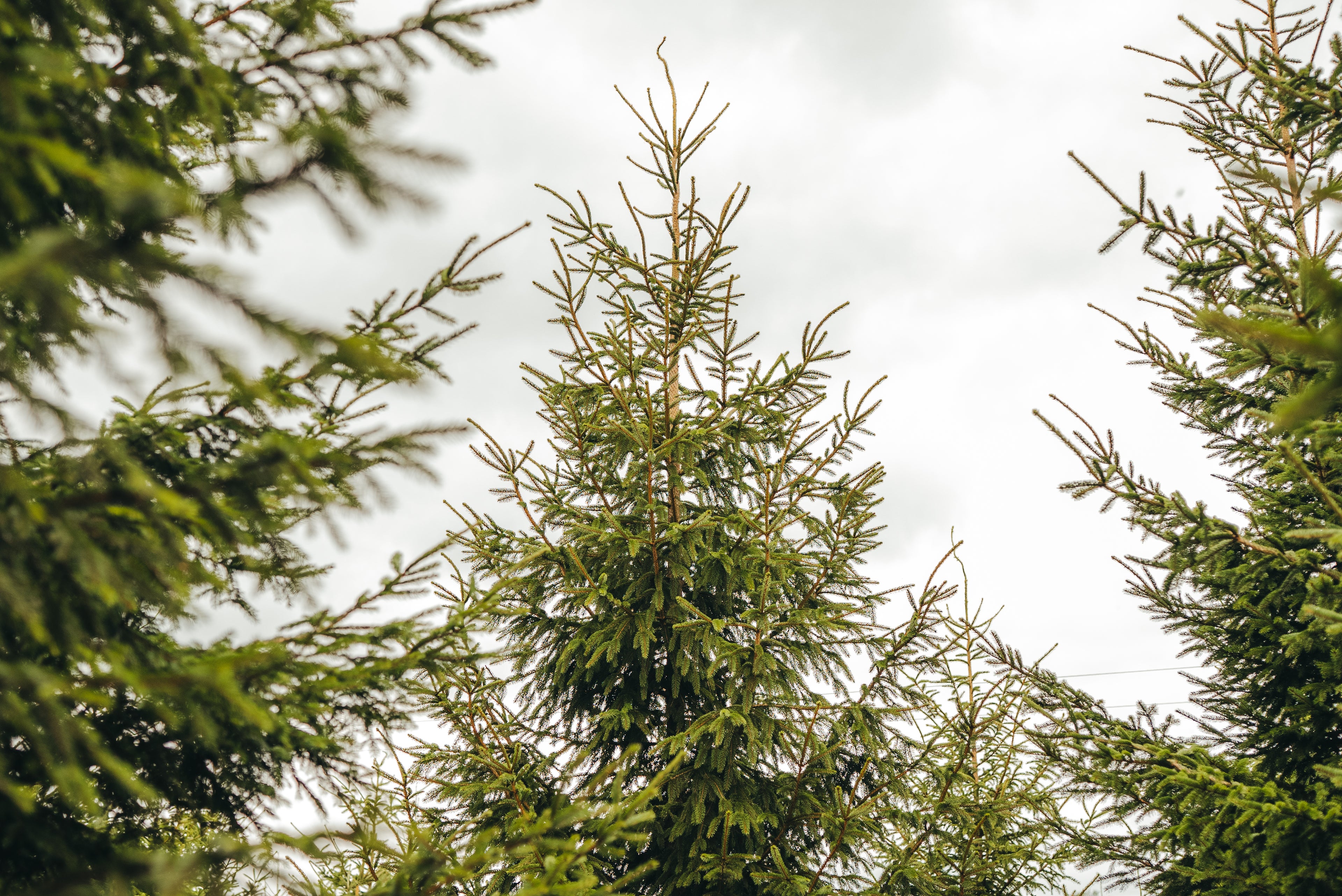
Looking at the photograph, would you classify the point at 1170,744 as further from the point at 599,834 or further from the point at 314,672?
the point at 314,672

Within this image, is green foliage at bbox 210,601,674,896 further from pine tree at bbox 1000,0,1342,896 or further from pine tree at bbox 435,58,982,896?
pine tree at bbox 1000,0,1342,896

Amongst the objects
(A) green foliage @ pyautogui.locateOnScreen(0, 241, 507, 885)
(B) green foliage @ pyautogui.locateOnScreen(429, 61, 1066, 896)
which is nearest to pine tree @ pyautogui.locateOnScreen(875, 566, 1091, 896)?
(B) green foliage @ pyautogui.locateOnScreen(429, 61, 1066, 896)

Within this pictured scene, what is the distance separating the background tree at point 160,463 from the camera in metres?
1.95

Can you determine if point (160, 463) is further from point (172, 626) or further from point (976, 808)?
point (976, 808)

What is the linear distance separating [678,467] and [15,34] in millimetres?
4187

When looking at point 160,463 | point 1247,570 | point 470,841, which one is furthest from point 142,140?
point 1247,570

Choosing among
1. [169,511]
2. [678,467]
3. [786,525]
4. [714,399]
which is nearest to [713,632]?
[786,525]

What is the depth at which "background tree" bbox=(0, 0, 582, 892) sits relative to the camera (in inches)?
76.7

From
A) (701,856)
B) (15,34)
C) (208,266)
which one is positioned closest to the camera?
(208,266)

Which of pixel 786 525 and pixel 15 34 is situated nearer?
pixel 15 34

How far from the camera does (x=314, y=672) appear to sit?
2.63m

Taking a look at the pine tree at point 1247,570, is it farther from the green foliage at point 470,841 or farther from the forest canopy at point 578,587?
the green foliage at point 470,841

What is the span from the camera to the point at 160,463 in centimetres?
278

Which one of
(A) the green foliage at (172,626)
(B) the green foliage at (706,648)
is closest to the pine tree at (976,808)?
(B) the green foliage at (706,648)
